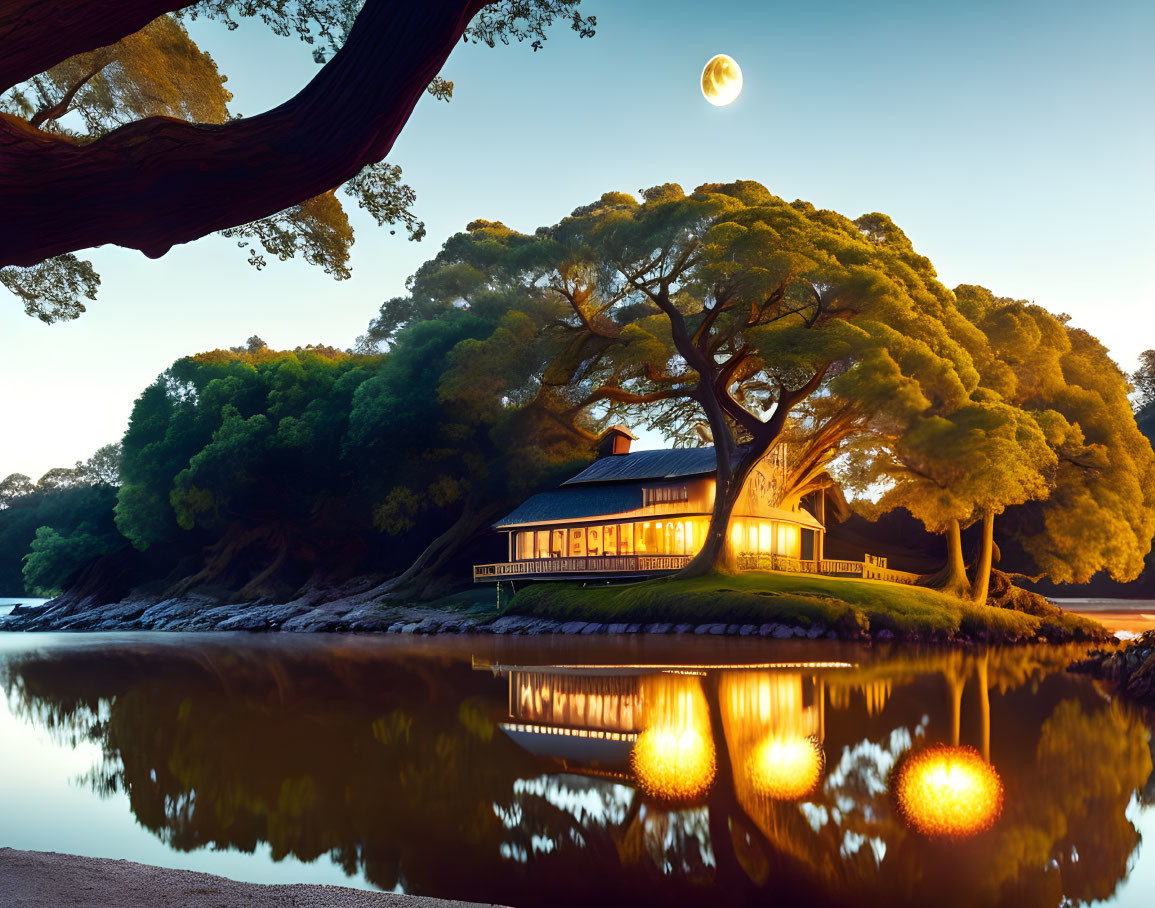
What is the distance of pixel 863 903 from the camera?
181 inches

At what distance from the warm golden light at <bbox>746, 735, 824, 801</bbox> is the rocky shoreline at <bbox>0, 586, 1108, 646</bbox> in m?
16.8

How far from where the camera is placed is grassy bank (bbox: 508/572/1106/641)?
26.2m

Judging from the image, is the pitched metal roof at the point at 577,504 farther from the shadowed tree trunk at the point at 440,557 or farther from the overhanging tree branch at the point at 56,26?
the overhanging tree branch at the point at 56,26

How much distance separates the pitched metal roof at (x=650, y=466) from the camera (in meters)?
39.1

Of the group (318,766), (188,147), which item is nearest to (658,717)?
(318,766)

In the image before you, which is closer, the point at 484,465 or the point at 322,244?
the point at 322,244

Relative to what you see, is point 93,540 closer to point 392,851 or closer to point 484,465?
point 484,465

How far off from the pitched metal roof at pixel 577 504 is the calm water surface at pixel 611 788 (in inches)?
979

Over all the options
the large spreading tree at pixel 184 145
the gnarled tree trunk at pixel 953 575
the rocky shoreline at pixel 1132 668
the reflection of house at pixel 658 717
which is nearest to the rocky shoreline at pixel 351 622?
the gnarled tree trunk at pixel 953 575

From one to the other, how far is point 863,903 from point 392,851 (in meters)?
2.72

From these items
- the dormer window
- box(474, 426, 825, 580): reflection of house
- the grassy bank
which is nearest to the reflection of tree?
the grassy bank

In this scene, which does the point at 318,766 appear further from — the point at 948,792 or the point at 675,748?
the point at 948,792

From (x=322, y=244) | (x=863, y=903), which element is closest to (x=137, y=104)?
(x=322, y=244)

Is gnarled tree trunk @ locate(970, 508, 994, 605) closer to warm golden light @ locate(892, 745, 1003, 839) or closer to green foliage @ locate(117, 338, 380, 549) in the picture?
warm golden light @ locate(892, 745, 1003, 839)
